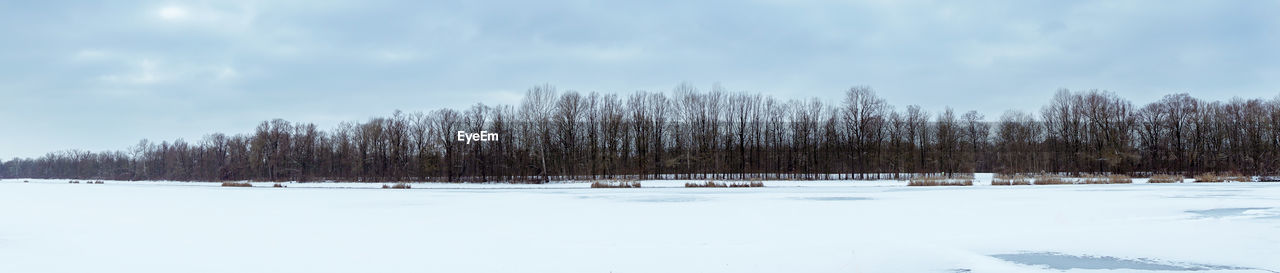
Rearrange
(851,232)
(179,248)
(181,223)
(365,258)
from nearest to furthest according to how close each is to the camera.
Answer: (365,258) < (179,248) < (851,232) < (181,223)

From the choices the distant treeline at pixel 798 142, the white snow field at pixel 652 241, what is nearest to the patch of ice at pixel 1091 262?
the white snow field at pixel 652 241

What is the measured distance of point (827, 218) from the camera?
11.6 metres

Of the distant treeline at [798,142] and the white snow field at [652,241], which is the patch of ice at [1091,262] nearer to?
Answer: the white snow field at [652,241]

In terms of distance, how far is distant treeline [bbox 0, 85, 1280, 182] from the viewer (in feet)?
164

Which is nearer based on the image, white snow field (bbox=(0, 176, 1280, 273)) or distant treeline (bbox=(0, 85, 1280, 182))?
white snow field (bbox=(0, 176, 1280, 273))

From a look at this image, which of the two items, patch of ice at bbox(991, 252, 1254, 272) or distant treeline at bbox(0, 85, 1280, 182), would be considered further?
distant treeline at bbox(0, 85, 1280, 182)

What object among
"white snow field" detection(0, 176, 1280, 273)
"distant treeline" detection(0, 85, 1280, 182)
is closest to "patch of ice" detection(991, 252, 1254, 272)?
"white snow field" detection(0, 176, 1280, 273)

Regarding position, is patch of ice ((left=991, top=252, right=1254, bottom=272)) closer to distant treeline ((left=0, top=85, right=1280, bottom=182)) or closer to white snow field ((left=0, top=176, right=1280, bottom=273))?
white snow field ((left=0, top=176, right=1280, bottom=273))

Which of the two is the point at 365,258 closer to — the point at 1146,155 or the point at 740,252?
the point at 740,252

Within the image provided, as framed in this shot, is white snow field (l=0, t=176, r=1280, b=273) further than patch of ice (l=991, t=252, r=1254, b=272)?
Yes

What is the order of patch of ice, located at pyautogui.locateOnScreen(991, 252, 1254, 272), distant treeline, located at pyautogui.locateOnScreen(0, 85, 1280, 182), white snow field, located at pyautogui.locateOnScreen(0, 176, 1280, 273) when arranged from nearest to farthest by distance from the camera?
patch of ice, located at pyautogui.locateOnScreen(991, 252, 1254, 272)
white snow field, located at pyautogui.locateOnScreen(0, 176, 1280, 273)
distant treeline, located at pyautogui.locateOnScreen(0, 85, 1280, 182)

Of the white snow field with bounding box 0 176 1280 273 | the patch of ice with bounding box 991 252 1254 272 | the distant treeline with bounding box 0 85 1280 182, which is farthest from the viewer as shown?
the distant treeline with bounding box 0 85 1280 182

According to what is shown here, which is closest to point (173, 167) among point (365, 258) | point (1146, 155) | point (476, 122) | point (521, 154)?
point (476, 122)

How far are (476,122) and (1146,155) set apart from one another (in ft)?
202
